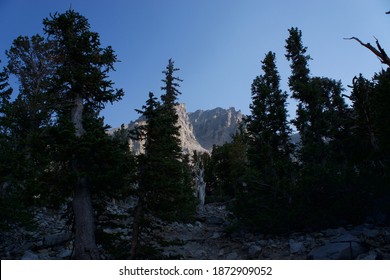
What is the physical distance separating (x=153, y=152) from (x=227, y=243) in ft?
34.1

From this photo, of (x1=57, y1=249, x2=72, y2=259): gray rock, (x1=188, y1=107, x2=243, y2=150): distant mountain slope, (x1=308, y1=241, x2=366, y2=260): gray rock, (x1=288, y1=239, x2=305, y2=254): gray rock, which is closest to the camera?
(x1=308, y1=241, x2=366, y2=260): gray rock

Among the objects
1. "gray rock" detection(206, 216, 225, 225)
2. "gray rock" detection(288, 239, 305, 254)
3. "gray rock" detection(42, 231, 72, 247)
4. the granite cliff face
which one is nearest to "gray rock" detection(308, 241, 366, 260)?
"gray rock" detection(288, 239, 305, 254)

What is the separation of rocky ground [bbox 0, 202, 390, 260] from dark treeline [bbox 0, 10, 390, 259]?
0.85 meters

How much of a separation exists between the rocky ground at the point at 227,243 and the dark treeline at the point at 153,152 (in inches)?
33.5

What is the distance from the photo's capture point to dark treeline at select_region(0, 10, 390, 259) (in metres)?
9.12

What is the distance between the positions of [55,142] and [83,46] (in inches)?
193

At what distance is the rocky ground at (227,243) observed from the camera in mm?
10191

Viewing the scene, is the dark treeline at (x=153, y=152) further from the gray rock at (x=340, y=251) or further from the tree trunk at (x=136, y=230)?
the gray rock at (x=340, y=251)

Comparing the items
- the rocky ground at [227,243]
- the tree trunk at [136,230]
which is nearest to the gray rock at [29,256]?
the rocky ground at [227,243]

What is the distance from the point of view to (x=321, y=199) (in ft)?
54.5

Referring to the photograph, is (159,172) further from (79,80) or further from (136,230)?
(79,80)

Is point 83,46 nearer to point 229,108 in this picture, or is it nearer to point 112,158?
point 112,158

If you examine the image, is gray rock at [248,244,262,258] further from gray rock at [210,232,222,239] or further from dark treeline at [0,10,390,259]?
gray rock at [210,232,222,239]

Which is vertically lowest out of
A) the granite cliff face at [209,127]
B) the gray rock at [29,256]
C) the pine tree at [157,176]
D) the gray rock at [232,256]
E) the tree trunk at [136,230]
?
the gray rock at [232,256]
